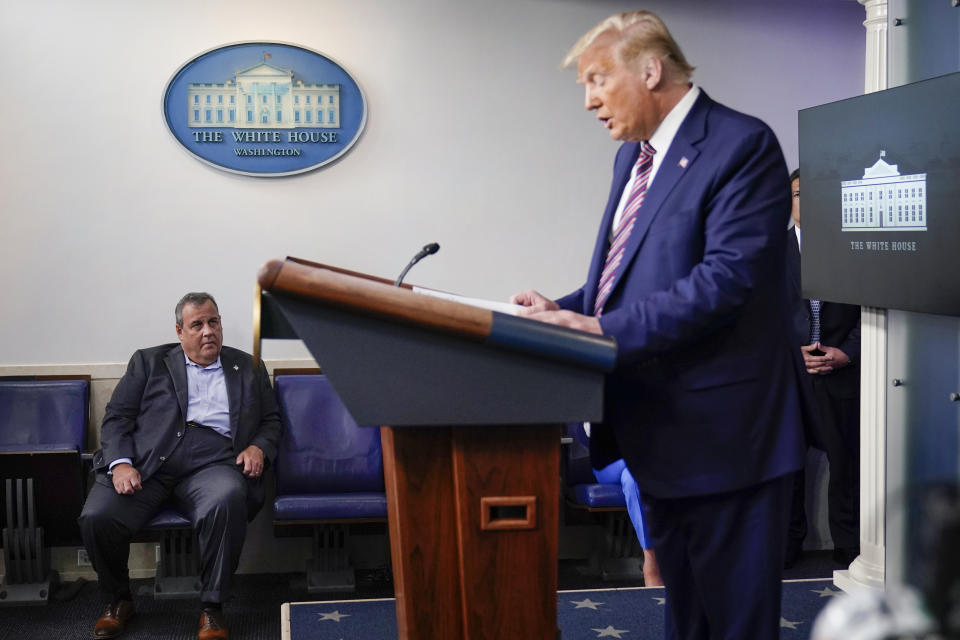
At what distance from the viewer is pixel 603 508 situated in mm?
4188

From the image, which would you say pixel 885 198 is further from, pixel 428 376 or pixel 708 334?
pixel 428 376

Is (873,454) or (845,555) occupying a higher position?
(873,454)


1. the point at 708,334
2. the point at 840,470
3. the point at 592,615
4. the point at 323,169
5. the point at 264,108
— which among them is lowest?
the point at 592,615

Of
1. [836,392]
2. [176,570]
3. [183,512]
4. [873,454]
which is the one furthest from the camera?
[836,392]

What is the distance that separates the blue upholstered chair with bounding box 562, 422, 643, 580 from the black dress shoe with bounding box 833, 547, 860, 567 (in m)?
1.00

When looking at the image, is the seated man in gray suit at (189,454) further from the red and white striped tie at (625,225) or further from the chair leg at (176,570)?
the red and white striped tie at (625,225)

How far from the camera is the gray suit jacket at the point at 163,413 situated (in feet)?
13.0

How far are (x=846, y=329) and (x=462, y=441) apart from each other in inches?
135

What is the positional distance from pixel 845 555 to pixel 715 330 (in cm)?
343

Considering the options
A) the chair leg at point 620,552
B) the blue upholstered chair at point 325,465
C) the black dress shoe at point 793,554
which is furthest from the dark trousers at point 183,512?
the black dress shoe at point 793,554

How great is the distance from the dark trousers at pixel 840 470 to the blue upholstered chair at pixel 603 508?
793 mm

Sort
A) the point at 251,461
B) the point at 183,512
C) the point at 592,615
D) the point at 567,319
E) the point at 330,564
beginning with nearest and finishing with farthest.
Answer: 1. the point at 567,319
2. the point at 592,615
3. the point at 183,512
4. the point at 251,461
5. the point at 330,564

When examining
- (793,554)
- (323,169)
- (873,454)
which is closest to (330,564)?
(323,169)

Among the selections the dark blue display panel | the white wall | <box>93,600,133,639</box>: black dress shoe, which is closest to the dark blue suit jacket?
the dark blue display panel
